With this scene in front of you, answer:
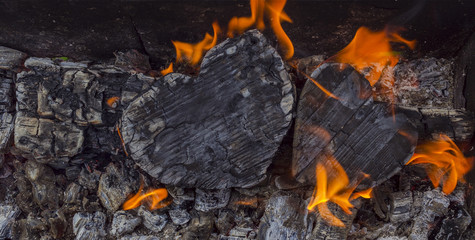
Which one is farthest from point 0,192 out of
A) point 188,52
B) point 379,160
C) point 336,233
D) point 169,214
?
point 379,160

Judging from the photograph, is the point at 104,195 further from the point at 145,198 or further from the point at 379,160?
the point at 379,160

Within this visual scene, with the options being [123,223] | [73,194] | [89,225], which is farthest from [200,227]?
[73,194]

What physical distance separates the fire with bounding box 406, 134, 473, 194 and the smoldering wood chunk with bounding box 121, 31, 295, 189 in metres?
1.12

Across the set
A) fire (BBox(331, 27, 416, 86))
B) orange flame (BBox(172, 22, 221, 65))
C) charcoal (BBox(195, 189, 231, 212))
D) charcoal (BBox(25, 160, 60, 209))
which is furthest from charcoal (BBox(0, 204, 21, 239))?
fire (BBox(331, 27, 416, 86))

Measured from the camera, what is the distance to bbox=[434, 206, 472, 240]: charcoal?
2.52 m

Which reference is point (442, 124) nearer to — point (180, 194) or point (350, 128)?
point (350, 128)

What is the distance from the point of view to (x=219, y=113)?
7.89 ft

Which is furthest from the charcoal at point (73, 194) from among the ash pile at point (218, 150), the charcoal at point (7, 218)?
the charcoal at point (7, 218)

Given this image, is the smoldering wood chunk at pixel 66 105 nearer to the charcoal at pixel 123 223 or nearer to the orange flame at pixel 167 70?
the orange flame at pixel 167 70

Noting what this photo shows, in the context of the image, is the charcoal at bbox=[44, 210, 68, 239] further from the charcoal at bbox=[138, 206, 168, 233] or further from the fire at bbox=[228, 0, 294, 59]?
the fire at bbox=[228, 0, 294, 59]

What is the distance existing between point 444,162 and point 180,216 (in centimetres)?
213

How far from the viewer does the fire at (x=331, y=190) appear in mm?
2467

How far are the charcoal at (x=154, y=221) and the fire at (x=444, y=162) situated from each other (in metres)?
1.98

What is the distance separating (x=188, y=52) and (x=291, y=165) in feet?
4.31
